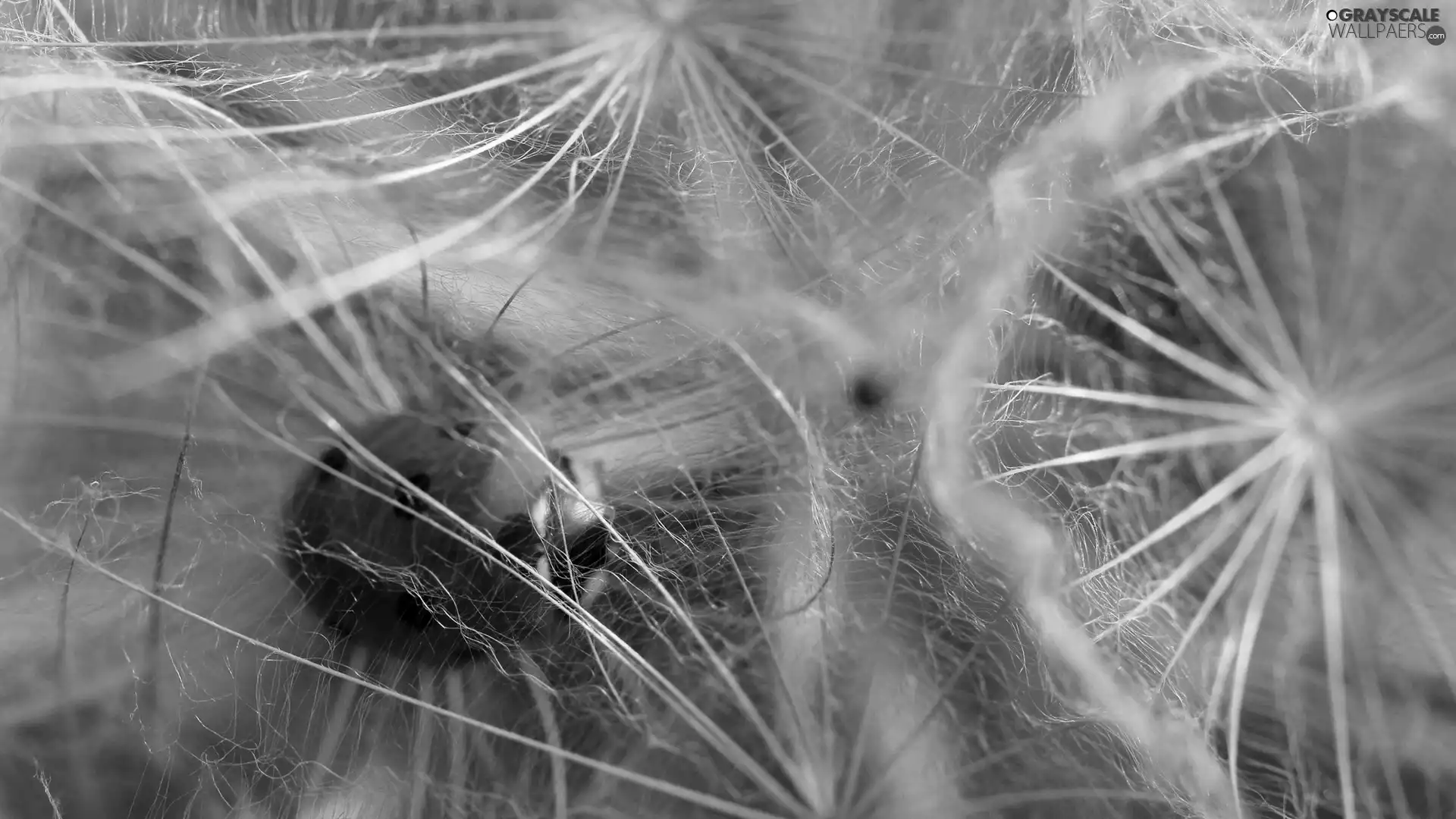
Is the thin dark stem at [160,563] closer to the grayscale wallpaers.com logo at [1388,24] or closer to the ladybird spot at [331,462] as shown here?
the ladybird spot at [331,462]

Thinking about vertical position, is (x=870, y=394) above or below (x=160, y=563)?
above

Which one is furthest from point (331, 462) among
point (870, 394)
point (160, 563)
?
point (870, 394)

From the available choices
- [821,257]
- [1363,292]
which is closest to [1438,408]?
[1363,292]

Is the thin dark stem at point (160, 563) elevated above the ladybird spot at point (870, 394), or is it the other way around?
the ladybird spot at point (870, 394)

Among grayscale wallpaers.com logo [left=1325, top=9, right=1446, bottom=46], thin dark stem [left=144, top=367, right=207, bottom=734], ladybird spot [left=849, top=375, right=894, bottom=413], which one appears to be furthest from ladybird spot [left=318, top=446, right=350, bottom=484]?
grayscale wallpaers.com logo [left=1325, top=9, right=1446, bottom=46]

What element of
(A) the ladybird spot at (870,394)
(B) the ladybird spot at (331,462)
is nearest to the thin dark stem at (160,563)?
(B) the ladybird spot at (331,462)

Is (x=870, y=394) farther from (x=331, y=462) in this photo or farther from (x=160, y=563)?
(x=160, y=563)

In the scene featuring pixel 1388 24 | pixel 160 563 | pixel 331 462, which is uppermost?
pixel 1388 24

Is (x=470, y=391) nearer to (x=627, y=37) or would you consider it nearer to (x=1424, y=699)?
(x=627, y=37)
